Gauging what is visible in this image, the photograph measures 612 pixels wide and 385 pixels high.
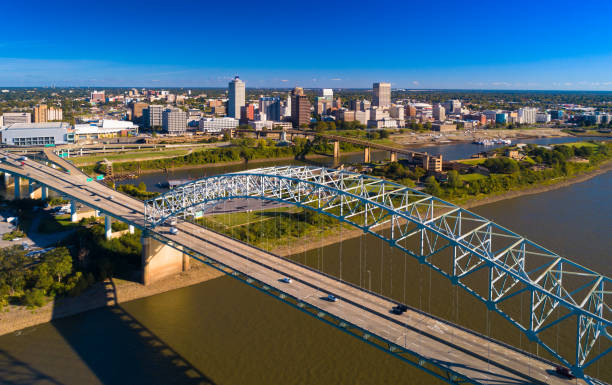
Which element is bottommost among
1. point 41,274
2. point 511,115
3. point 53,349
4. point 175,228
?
point 53,349

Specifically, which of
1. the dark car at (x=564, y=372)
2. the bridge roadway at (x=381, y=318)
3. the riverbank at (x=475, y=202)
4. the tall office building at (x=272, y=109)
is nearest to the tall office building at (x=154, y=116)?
the tall office building at (x=272, y=109)

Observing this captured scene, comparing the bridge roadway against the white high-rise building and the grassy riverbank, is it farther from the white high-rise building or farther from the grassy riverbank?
the white high-rise building

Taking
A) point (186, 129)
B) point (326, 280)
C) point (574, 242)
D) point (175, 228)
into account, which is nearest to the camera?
point (326, 280)

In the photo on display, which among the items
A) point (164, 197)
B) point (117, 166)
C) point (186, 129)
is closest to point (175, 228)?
point (164, 197)

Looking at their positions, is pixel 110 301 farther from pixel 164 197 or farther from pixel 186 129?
pixel 186 129

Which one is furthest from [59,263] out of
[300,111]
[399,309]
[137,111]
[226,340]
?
[137,111]

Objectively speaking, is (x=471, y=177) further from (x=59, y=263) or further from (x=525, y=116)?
(x=525, y=116)

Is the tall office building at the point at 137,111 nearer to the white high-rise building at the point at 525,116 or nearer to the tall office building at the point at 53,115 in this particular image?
the tall office building at the point at 53,115
